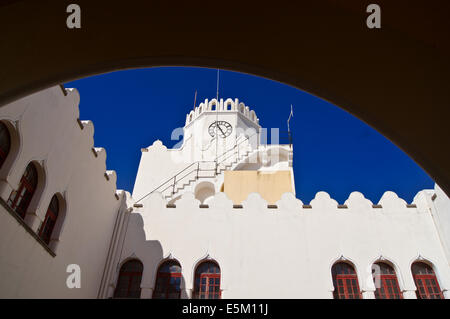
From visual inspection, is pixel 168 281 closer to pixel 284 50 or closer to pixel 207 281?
pixel 207 281

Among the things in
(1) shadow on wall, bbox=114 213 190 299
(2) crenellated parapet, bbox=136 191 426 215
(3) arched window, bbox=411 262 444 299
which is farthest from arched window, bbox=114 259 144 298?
(3) arched window, bbox=411 262 444 299

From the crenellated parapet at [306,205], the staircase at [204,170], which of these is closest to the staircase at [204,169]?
the staircase at [204,170]

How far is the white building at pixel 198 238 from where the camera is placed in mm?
8734

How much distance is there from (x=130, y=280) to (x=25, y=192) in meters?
4.50

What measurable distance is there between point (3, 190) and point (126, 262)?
17.2ft

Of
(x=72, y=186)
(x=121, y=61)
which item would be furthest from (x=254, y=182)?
(x=121, y=61)

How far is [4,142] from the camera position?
747 cm

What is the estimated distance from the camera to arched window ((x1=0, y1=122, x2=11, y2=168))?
7.39m

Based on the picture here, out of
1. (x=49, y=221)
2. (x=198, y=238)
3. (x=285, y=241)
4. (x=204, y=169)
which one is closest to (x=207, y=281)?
(x=198, y=238)

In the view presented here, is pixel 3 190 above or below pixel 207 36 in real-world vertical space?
above

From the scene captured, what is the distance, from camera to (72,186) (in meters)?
9.73

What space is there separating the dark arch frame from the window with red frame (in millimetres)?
6898

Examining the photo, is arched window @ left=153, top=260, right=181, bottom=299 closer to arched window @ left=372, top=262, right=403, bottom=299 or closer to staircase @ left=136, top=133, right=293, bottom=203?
arched window @ left=372, top=262, right=403, bottom=299
